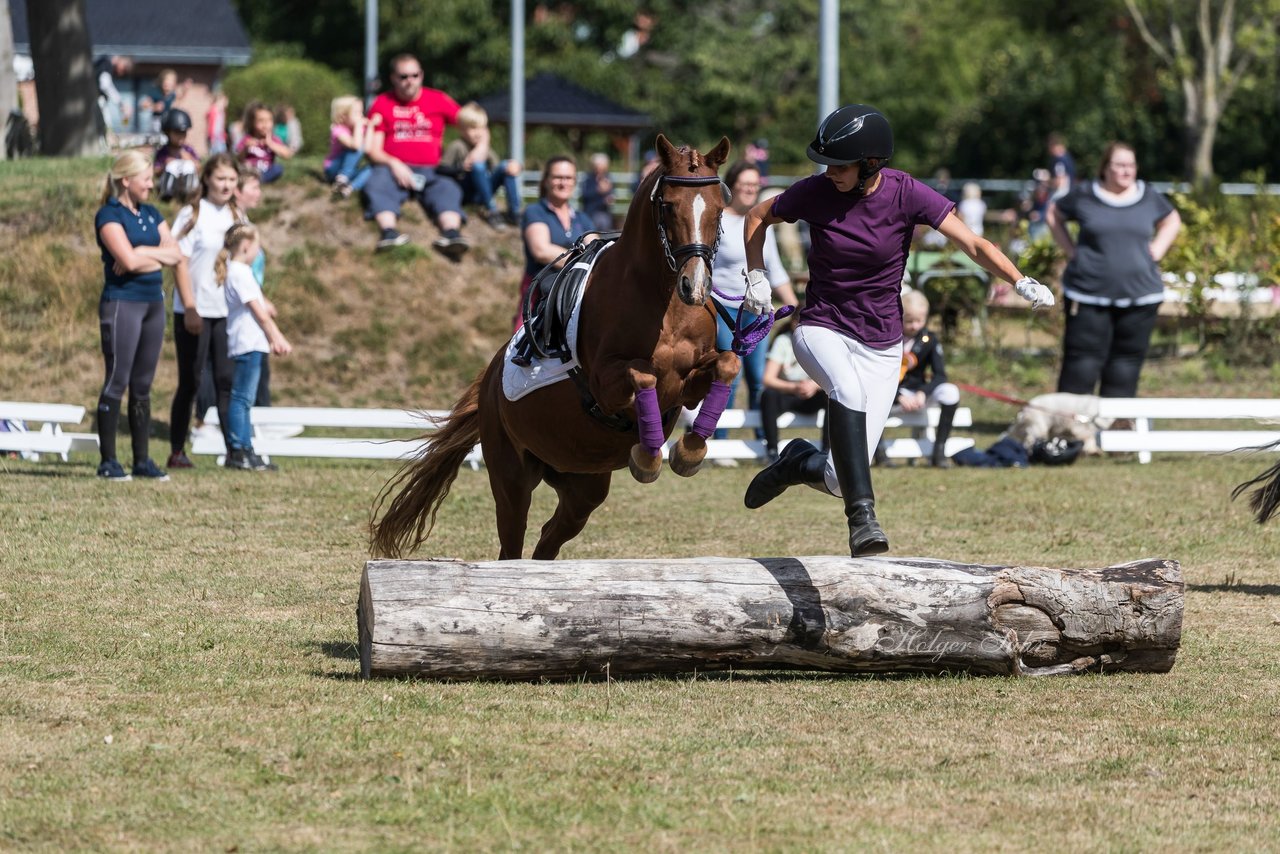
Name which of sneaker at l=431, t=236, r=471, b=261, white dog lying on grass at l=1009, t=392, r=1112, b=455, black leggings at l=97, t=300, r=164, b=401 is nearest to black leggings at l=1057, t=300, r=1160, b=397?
white dog lying on grass at l=1009, t=392, r=1112, b=455

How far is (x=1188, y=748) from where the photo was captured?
566 centimetres

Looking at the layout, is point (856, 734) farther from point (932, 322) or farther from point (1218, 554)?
point (932, 322)

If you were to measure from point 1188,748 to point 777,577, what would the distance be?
63.5 inches

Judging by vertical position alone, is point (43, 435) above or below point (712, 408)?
below

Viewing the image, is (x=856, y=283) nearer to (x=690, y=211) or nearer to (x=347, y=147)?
(x=690, y=211)

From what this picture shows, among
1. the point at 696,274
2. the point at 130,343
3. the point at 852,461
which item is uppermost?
the point at 696,274

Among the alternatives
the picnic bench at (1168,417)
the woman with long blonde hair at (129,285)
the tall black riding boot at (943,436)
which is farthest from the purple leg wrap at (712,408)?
the picnic bench at (1168,417)

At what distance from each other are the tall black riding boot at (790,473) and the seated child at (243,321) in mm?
6143

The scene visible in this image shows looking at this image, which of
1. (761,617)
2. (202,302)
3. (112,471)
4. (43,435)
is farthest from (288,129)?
(761,617)

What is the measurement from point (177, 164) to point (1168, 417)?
28.1ft

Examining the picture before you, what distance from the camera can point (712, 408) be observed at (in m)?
7.29

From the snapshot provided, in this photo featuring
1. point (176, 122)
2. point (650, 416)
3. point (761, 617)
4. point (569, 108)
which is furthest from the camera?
point (569, 108)

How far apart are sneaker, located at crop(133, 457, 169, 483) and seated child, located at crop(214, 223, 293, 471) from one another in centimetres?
76

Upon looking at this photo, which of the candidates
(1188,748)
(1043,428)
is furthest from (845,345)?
(1043,428)
